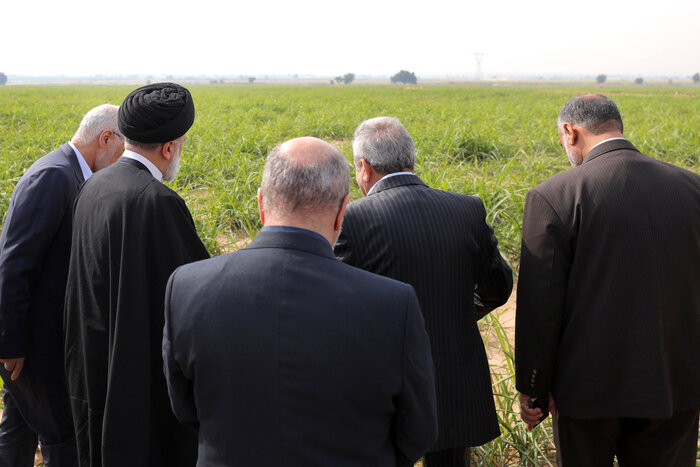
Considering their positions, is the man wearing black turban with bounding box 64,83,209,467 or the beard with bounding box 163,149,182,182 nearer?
the man wearing black turban with bounding box 64,83,209,467

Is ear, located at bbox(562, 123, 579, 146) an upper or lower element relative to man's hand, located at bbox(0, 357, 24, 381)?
upper

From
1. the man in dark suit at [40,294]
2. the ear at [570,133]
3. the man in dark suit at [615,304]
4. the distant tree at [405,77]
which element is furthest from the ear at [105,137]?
the distant tree at [405,77]

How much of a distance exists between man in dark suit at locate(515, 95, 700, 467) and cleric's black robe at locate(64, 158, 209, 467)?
47.9 inches

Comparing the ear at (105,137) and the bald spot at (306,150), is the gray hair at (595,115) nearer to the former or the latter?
the bald spot at (306,150)

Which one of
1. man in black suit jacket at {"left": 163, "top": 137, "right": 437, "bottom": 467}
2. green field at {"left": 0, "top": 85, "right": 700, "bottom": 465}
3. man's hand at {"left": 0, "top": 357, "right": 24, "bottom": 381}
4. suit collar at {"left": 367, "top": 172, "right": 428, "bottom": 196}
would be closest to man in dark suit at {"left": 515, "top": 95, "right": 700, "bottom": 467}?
suit collar at {"left": 367, "top": 172, "right": 428, "bottom": 196}

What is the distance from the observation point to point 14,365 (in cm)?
221

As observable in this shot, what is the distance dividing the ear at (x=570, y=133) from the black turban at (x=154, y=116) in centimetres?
141

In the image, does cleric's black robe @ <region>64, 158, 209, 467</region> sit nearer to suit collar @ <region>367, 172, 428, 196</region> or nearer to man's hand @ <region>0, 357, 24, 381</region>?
man's hand @ <region>0, 357, 24, 381</region>

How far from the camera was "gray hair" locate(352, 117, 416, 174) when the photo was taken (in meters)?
1.92

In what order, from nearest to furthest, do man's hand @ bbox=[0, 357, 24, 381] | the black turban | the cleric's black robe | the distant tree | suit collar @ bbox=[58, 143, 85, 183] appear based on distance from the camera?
the cleric's black robe
the black turban
man's hand @ bbox=[0, 357, 24, 381]
suit collar @ bbox=[58, 143, 85, 183]
the distant tree

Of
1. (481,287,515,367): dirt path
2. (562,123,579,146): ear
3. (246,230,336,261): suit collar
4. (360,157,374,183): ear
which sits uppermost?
(562,123,579,146): ear

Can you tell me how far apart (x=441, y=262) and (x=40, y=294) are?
5.26 feet

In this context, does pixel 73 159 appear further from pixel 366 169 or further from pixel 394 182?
pixel 394 182

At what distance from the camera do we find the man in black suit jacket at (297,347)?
113 centimetres
